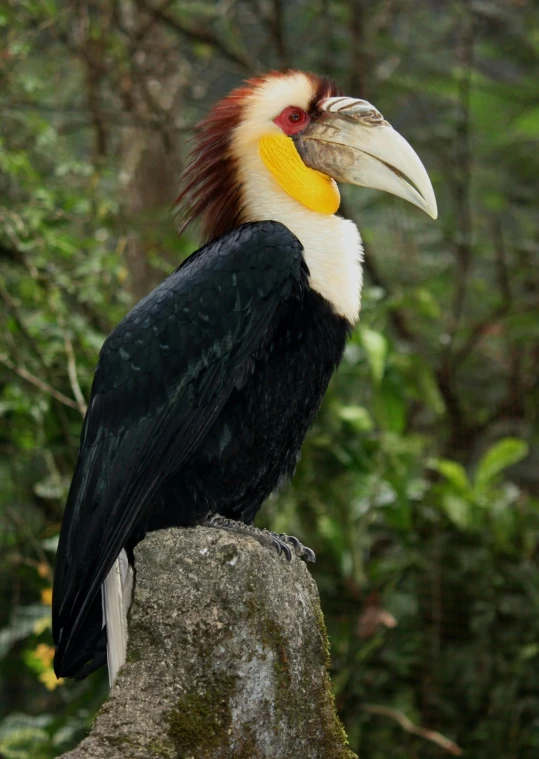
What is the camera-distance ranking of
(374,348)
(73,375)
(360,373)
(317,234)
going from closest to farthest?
(317,234) < (73,375) < (374,348) < (360,373)

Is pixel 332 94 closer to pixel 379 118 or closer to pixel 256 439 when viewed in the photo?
pixel 379 118

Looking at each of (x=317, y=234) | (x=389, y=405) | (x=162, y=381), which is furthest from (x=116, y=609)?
(x=389, y=405)

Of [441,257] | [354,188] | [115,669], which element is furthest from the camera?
[441,257]

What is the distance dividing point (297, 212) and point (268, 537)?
0.86m

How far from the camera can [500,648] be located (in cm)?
475

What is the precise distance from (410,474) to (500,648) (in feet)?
3.05

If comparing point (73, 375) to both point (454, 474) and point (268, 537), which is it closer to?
point (268, 537)

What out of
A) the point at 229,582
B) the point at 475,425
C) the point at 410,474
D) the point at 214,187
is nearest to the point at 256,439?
the point at 229,582

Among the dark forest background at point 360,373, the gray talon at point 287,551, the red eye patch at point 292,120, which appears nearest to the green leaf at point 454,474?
the dark forest background at point 360,373

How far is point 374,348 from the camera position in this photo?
432 centimetres

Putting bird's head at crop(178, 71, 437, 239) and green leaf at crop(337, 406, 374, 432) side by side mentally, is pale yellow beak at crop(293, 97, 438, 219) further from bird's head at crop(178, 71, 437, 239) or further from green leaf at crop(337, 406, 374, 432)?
green leaf at crop(337, 406, 374, 432)

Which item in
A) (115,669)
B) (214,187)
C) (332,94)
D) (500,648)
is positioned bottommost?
(500,648)

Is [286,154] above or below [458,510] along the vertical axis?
above

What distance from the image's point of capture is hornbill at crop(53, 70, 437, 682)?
219 centimetres
